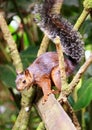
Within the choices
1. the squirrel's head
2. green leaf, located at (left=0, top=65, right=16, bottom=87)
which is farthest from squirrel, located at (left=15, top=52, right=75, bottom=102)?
green leaf, located at (left=0, top=65, right=16, bottom=87)

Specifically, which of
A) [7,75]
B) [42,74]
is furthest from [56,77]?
[7,75]

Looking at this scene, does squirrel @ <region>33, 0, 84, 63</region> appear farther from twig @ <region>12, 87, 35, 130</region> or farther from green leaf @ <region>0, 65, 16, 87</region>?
green leaf @ <region>0, 65, 16, 87</region>

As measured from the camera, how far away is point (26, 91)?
577 mm

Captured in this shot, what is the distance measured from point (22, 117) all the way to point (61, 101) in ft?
0.51

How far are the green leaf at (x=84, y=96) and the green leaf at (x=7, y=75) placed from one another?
20 centimetres

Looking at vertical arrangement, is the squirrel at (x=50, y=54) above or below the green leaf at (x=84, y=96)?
above

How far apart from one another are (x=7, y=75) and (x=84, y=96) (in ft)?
0.86

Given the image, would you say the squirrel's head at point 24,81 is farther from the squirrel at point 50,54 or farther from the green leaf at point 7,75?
the green leaf at point 7,75

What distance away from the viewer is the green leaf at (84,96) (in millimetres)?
562

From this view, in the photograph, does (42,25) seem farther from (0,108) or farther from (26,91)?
(0,108)

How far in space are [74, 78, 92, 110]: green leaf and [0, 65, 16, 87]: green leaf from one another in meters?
0.20

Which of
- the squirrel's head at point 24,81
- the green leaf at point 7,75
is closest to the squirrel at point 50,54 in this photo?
the squirrel's head at point 24,81

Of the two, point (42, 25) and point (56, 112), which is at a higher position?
point (42, 25)

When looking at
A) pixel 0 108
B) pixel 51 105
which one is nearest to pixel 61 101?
pixel 51 105
